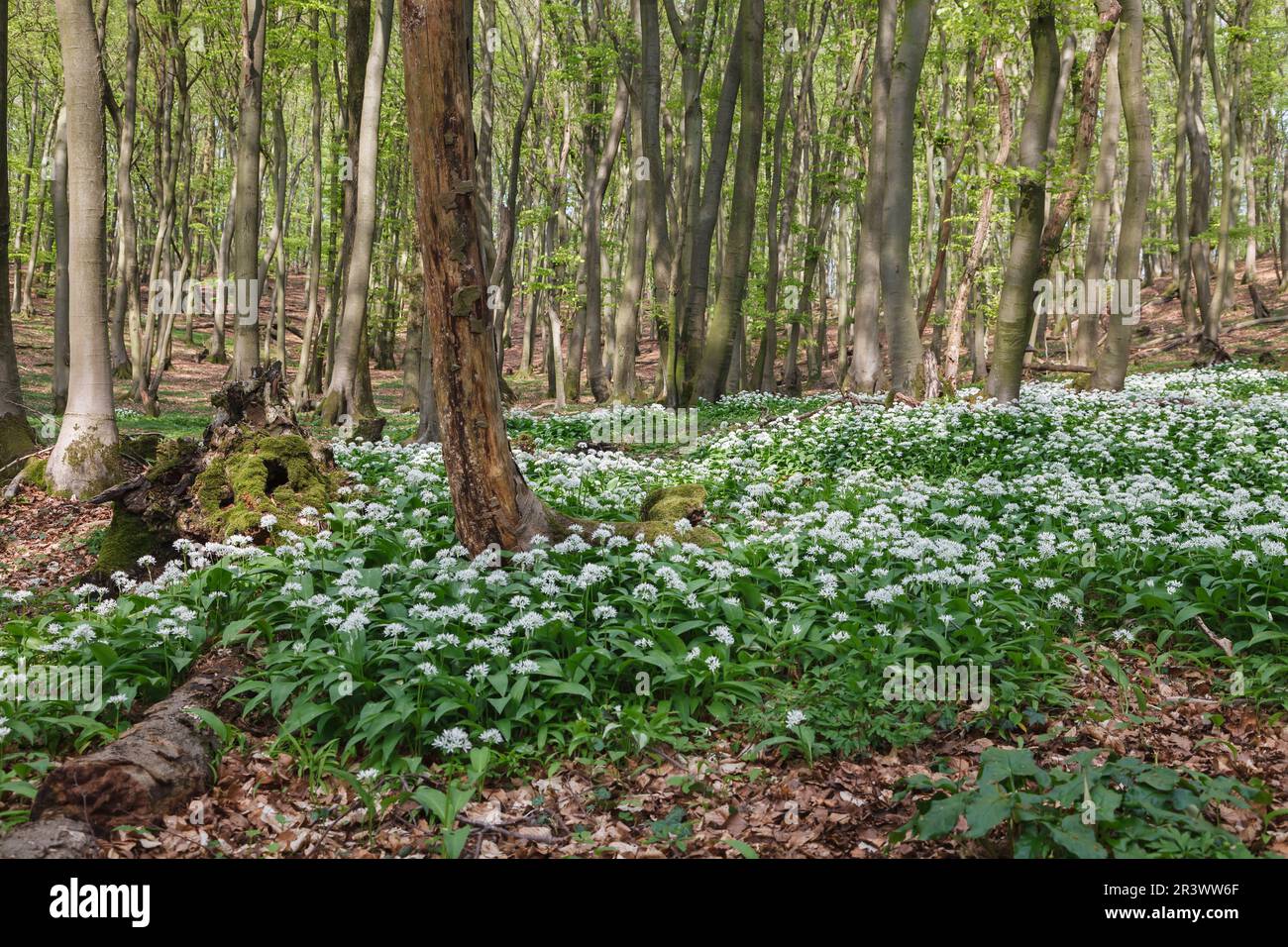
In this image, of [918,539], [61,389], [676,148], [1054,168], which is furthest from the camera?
[676,148]

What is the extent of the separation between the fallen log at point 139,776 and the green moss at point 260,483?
2648 millimetres

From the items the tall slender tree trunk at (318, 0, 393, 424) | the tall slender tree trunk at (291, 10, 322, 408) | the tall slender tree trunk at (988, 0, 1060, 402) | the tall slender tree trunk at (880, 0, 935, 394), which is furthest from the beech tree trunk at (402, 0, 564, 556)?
the tall slender tree trunk at (291, 10, 322, 408)

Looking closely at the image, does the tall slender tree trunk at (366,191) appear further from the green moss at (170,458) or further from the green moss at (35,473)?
the green moss at (170,458)

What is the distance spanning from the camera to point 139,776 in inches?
141

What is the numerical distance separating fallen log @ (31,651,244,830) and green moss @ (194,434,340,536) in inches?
104

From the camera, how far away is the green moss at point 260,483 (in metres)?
6.73

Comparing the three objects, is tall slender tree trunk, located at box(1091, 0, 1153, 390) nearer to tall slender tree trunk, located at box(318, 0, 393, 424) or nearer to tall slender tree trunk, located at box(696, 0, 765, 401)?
tall slender tree trunk, located at box(696, 0, 765, 401)

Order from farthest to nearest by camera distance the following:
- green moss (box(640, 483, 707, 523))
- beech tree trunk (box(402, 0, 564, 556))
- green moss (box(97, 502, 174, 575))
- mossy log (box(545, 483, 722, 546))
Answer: green moss (box(640, 483, 707, 523))
green moss (box(97, 502, 174, 575))
mossy log (box(545, 483, 722, 546))
beech tree trunk (box(402, 0, 564, 556))

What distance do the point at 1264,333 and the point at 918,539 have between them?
25049 millimetres

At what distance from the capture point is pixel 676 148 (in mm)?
29000

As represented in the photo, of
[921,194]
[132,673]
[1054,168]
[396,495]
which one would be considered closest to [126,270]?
[396,495]

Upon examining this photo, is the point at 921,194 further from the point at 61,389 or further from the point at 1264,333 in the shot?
the point at 61,389

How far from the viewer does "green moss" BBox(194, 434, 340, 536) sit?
6734 millimetres
